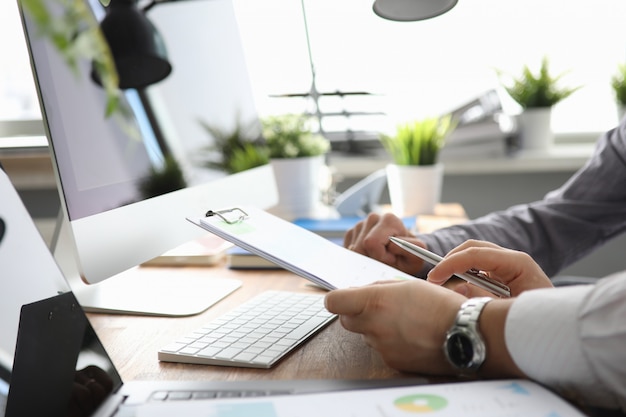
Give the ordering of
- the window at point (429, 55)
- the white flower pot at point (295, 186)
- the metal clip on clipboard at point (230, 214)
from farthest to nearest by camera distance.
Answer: the window at point (429, 55) < the white flower pot at point (295, 186) < the metal clip on clipboard at point (230, 214)

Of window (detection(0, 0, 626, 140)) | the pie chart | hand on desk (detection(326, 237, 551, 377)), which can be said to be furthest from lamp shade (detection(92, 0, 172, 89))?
window (detection(0, 0, 626, 140))

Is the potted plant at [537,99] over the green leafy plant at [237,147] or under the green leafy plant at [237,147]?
under

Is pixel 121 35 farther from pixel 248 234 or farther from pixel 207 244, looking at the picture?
pixel 207 244

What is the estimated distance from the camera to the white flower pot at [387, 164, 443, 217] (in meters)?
1.75

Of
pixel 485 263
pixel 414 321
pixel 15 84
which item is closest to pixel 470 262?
pixel 485 263

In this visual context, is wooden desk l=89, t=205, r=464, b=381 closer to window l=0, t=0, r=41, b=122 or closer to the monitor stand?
the monitor stand

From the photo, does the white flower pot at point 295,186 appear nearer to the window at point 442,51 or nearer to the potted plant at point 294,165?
the potted plant at point 294,165

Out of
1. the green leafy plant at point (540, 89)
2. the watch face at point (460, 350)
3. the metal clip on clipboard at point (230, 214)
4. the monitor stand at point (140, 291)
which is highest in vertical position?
the metal clip on clipboard at point (230, 214)

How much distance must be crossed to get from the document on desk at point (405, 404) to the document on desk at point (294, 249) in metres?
0.22

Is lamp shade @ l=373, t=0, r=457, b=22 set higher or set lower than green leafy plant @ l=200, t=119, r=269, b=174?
higher

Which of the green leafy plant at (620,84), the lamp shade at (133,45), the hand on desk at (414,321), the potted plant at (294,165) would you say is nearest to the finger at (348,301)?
the hand on desk at (414,321)

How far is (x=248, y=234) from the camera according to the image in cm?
77

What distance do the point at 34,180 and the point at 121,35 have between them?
160 cm

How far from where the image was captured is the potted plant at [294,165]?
1597 mm
